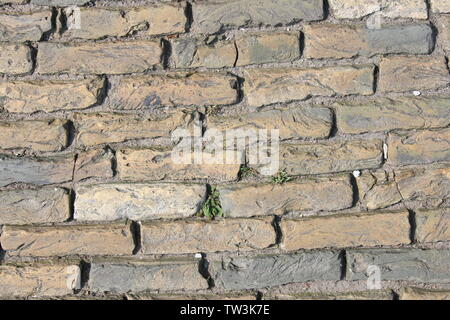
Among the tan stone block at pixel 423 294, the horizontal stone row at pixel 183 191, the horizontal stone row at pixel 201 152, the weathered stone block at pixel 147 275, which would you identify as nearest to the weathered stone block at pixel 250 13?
the horizontal stone row at pixel 201 152

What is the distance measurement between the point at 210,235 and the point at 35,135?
0.47 metres

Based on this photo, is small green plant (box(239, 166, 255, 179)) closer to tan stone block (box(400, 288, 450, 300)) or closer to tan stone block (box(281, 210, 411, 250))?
tan stone block (box(281, 210, 411, 250))

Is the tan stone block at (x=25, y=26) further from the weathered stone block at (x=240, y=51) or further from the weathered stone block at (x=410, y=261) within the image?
the weathered stone block at (x=410, y=261)

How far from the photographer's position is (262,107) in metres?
1.13

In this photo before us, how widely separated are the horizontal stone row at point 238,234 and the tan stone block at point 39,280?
42 millimetres

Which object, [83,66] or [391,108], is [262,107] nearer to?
[391,108]

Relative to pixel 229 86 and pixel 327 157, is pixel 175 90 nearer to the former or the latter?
pixel 229 86

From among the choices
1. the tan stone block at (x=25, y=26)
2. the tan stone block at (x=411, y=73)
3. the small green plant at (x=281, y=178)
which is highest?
the tan stone block at (x=25, y=26)

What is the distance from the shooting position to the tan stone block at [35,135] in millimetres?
1120

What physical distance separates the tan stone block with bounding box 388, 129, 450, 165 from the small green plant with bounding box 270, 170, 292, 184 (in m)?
0.24

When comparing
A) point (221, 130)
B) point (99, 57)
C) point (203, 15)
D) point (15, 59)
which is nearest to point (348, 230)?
point (221, 130)

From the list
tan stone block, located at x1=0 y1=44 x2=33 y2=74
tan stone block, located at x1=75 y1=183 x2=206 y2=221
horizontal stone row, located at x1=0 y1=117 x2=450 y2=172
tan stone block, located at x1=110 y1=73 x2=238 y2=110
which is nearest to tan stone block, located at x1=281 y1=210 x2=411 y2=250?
horizontal stone row, located at x1=0 y1=117 x2=450 y2=172

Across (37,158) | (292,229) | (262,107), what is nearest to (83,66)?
(37,158)

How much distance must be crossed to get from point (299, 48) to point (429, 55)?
30 centimetres
